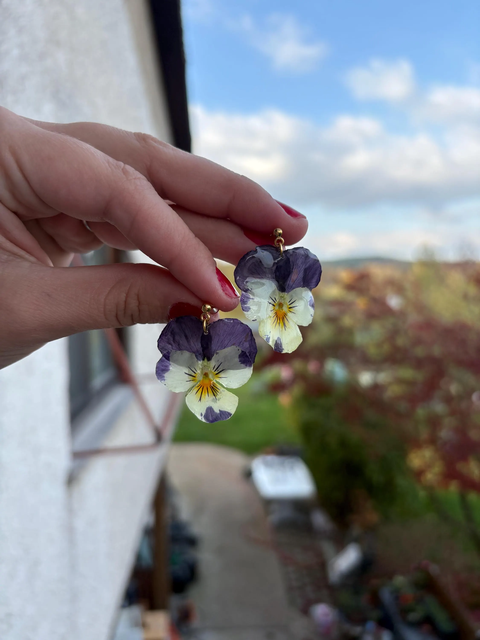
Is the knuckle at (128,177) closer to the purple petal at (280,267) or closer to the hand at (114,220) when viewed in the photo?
the hand at (114,220)

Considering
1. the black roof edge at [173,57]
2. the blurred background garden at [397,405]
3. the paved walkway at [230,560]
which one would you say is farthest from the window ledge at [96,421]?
the paved walkway at [230,560]

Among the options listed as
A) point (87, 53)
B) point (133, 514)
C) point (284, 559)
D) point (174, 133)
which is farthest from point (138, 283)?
point (284, 559)

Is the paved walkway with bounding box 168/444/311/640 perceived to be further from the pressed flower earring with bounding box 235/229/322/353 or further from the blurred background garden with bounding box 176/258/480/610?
the pressed flower earring with bounding box 235/229/322/353

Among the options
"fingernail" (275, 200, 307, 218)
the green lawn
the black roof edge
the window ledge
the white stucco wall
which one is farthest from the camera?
the green lawn

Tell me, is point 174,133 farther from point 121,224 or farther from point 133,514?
point 121,224

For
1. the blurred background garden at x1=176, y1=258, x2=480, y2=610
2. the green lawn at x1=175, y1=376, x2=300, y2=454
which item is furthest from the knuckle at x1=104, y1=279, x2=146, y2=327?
Answer: the green lawn at x1=175, y1=376, x2=300, y2=454

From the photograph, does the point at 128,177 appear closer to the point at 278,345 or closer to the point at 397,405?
the point at 278,345
